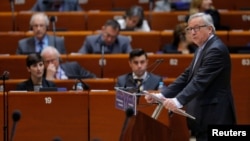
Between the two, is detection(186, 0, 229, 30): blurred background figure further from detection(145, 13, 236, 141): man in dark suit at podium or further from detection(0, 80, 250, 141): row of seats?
detection(145, 13, 236, 141): man in dark suit at podium

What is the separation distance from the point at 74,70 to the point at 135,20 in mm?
1671

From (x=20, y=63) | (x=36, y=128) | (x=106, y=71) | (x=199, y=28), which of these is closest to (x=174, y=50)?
(x=106, y=71)

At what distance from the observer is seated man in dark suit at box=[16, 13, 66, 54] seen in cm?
897

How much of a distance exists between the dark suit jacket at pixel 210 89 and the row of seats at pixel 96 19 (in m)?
4.27

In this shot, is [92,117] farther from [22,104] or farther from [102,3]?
[102,3]

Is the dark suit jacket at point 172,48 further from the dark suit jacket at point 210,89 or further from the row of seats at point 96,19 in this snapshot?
the dark suit jacket at point 210,89

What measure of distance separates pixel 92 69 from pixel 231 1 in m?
3.20

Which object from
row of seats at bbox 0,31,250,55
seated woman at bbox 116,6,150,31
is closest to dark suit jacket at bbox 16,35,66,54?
row of seats at bbox 0,31,250,55

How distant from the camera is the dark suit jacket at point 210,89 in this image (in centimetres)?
562

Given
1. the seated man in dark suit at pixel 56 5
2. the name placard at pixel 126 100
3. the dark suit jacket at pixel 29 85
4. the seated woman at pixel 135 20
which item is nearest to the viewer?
the name placard at pixel 126 100

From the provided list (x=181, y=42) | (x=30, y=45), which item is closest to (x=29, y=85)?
(x=30, y=45)

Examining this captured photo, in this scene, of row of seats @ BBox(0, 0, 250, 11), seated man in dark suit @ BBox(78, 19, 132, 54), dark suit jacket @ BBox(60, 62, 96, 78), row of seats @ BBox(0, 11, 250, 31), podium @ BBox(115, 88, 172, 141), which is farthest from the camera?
row of seats @ BBox(0, 0, 250, 11)

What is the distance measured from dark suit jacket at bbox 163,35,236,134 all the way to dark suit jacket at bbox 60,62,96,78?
8.17 ft

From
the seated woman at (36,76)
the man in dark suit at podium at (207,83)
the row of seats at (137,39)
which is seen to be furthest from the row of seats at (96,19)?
the man in dark suit at podium at (207,83)
